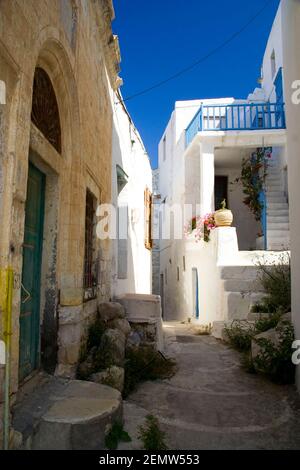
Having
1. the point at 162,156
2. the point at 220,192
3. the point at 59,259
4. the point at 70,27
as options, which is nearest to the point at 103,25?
the point at 70,27

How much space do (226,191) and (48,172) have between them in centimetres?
1039

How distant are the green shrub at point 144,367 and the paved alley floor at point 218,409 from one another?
0.11m

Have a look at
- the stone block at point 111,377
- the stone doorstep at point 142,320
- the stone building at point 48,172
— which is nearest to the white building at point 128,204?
the stone doorstep at point 142,320

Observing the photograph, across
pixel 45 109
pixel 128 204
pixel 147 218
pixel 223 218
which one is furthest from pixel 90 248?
pixel 147 218

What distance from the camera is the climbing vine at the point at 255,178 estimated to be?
1062 cm

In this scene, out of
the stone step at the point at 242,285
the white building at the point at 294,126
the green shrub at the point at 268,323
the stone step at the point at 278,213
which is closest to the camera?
the white building at the point at 294,126

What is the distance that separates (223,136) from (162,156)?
8000mm

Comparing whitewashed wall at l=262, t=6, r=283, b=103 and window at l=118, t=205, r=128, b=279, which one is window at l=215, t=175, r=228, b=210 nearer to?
whitewashed wall at l=262, t=6, r=283, b=103

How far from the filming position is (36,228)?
3.48 m

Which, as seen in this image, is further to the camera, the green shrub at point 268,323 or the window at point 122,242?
the window at point 122,242

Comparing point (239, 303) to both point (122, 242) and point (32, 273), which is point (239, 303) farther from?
point (32, 273)

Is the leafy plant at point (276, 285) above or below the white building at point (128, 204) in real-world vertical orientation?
below

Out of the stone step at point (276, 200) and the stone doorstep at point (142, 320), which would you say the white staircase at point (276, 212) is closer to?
the stone step at point (276, 200)

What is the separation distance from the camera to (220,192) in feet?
43.5
